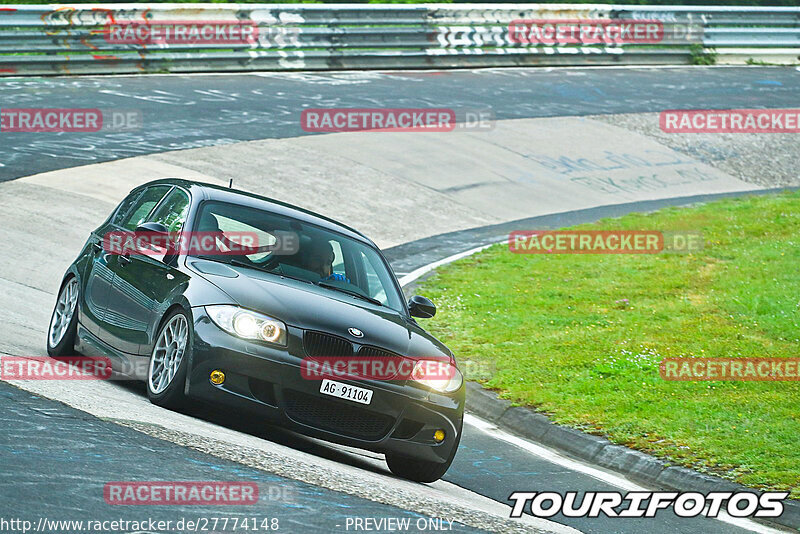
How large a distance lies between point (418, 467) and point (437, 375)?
1.99ft

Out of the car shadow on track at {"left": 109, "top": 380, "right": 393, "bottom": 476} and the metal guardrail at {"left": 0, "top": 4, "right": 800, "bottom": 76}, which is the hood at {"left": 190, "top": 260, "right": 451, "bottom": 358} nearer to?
the car shadow on track at {"left": 109, "top": 380, "right": 393, "bottom": 476}

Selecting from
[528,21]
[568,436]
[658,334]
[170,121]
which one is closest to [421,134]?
[170,121]

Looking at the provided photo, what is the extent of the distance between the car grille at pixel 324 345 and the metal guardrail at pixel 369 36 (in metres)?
17.4

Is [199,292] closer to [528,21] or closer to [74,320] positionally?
[74,320]

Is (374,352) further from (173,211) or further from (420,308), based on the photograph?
(173,211)

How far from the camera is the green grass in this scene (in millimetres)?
8930

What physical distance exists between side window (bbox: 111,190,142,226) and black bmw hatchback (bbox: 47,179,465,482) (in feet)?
1.28

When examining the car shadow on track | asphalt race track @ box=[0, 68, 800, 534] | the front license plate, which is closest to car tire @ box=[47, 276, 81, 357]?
asphalt race track @ box=[0, 68, 800, 534]

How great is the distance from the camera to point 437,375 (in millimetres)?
7594

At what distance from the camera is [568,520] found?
23.1 feet

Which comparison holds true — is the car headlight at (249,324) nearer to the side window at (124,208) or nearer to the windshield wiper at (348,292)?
the windshield wiper at (348,292)

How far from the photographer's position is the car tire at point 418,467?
7.60m

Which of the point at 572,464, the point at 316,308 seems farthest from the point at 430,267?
the point at 316,308

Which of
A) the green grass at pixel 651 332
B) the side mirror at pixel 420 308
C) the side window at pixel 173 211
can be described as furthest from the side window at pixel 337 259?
the green grass at pixel 651 332
